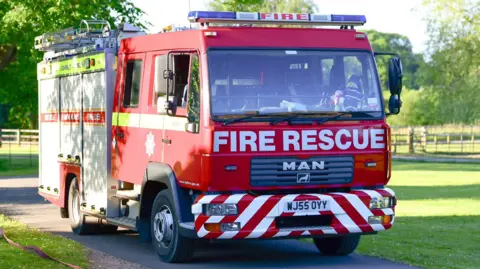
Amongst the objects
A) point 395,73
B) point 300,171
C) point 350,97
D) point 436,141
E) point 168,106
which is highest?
point 395,73

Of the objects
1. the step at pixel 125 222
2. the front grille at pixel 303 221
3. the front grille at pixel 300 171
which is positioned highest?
the front grille at pixel 300 171

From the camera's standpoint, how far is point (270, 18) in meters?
13.3

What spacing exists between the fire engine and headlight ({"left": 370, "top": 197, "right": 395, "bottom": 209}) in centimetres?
2

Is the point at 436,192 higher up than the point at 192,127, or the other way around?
the point at 192,127

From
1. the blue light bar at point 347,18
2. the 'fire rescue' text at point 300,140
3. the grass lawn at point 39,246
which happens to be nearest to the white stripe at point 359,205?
the 'fire rescue' text at point 300,140

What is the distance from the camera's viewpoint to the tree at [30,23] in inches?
1288

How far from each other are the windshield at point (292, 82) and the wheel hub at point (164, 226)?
168 cm

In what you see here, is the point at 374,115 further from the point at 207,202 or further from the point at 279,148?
the point at 207,202

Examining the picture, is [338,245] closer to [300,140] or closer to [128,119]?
[300,140]

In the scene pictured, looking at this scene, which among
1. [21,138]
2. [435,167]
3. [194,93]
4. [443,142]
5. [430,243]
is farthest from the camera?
[21,138]

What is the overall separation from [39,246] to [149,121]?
8.28 ft

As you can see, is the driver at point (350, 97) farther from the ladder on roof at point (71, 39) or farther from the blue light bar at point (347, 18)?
the ladder on roof at point (71, 39)

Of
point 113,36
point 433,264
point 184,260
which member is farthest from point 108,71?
point 433,264

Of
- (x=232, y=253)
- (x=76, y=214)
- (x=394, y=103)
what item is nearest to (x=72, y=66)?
(x=76, y=214)
